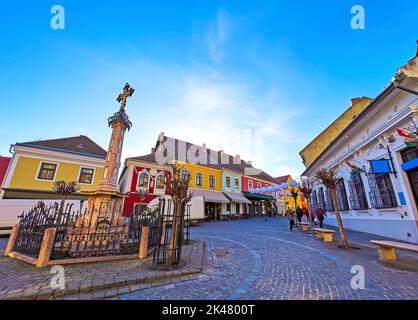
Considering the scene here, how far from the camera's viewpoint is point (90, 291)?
3.50 m

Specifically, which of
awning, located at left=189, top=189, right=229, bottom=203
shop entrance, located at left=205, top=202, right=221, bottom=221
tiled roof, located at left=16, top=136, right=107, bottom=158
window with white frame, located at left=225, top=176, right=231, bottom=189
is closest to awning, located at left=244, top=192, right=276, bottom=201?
window with white frame, located at left=225, top=176, right=231, bottom=189

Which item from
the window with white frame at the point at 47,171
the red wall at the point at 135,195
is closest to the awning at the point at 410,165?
the red wall at the point at 135,195

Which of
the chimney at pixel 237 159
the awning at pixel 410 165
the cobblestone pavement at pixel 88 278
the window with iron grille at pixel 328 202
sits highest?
the chimney at pixel 237 159

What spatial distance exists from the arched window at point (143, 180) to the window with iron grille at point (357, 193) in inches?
752

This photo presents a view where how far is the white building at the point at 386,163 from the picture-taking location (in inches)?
278

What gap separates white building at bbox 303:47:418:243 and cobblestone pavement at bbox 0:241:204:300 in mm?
9145

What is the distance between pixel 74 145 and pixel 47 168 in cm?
399

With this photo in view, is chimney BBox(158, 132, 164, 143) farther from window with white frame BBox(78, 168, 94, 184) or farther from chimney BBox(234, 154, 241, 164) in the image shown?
chimney BBox(234, 154, 241, 164)

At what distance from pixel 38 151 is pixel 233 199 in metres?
22.2

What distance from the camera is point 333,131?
703 inches

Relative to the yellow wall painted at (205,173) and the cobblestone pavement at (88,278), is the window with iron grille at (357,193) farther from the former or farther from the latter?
the yellow wall painted at (205,173)

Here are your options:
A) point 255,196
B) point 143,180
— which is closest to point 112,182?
point 143,180
